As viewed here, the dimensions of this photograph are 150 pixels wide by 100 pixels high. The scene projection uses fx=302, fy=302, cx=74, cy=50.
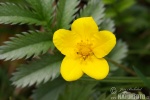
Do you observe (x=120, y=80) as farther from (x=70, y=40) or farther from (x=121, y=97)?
(x=70, y=40)

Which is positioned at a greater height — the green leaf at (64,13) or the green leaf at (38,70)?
the green leaf at (64,13)

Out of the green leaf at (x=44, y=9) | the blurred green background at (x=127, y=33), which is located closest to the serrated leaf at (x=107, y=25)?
the blurred green background at (x=127, y=33)

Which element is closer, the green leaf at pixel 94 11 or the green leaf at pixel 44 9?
the green leaf at pixel 44 9

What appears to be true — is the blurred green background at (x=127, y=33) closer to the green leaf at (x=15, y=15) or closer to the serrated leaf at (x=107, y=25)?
the serrated leaf at (x=107, y=25)

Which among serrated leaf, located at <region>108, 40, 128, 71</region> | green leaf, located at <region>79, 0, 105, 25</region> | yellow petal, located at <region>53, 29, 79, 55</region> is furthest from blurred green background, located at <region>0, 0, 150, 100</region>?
yellow petal, located at <region>53, 29, 79, 55</region>

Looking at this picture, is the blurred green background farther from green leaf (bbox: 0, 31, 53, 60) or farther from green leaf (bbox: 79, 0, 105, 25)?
green leaf (bbox: 0, 31, 53, 60)

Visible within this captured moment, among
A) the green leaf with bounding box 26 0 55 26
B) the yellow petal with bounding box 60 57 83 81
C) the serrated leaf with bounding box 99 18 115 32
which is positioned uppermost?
the green leaf with bounding box 26 0 55 26

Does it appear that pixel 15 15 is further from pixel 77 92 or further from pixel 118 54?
pixel 118 54
